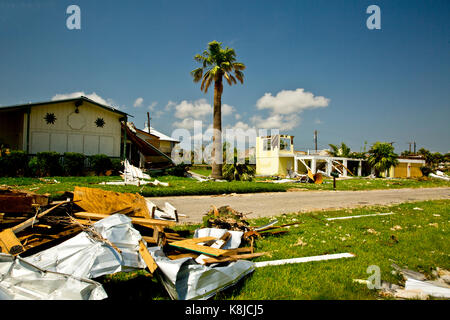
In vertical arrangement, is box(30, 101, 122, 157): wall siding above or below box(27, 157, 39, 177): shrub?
above

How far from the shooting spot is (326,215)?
771 centimetres

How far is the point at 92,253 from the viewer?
110 inches

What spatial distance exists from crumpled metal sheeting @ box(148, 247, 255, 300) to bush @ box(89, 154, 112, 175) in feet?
52.9

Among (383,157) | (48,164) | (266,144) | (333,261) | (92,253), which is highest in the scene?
(266,144)

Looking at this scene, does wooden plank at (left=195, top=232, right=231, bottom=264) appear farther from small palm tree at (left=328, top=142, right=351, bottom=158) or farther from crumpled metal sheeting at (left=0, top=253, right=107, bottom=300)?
small palm tree at (left=328, top=142, right=351, bottom=158)

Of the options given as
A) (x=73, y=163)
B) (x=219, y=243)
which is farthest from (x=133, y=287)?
(x=73, y=163)

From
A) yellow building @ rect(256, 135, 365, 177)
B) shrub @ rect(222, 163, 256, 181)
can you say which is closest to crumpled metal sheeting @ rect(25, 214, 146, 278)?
shrub @ rect(222, 163, 256, 181)

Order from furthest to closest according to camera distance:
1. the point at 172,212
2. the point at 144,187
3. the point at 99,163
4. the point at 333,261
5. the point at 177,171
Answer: the point at 177,171 → the point at 99,163 → the point at 144,187 → the point at 172,212 → the point at 333,261

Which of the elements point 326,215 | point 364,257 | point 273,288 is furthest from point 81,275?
point 326,215

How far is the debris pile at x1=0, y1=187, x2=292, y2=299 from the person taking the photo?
234 centimetres

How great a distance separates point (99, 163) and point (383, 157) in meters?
34.8

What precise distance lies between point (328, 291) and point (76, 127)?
19.6 m

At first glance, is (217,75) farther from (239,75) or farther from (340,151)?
(340,151)

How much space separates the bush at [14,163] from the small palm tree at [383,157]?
126 ft
